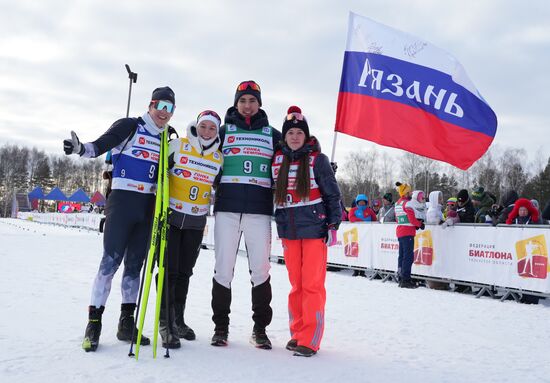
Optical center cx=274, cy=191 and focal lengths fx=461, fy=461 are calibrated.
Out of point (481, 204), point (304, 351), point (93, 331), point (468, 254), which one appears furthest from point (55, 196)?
point (304, 351)

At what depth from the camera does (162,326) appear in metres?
3.82

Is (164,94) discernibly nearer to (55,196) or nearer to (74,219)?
(74,219)

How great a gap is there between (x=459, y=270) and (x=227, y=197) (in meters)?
5.80

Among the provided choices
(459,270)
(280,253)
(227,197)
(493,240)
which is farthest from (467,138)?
(280,253)

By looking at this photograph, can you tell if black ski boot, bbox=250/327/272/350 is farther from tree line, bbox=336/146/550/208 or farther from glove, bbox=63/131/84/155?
tree line, bbox=336/146/550/208

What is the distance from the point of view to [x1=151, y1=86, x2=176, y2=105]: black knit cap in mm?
4102

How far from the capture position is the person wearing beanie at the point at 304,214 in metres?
3.95

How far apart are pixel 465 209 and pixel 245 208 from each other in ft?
21.3

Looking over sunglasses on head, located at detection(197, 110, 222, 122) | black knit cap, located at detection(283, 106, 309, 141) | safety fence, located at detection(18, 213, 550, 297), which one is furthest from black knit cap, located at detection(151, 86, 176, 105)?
safety fence, located at detection(18, 213, 550, 297)

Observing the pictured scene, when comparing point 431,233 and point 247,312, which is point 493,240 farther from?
point 247,312

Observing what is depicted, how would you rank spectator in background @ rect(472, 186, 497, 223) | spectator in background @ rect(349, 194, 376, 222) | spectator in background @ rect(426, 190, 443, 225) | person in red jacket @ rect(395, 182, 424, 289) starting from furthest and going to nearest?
spectator in background @ rect(349, 194, 376, 222) → spectator in background @ rect(472, 186, 497, 223) → spectator in background @ rect(426, 190, 443, 225) → person in red jacket @ rect(395, 182, 424, 289)

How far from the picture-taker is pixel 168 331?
3670 millimetres

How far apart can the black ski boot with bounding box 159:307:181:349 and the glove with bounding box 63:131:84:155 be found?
1.48m

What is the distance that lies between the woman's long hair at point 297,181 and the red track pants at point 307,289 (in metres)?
0.39
